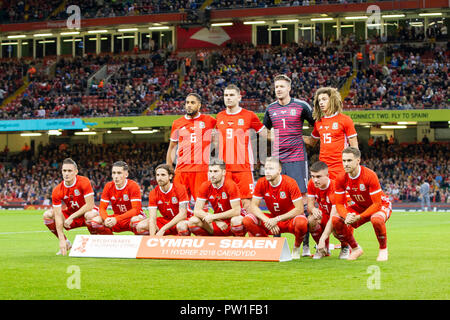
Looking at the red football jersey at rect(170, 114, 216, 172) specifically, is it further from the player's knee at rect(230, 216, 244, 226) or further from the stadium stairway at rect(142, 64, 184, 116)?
the stadium stairway at rect(142, 64, 184, 116)

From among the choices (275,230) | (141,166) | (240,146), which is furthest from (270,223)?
(141,166)

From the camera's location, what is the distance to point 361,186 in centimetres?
934

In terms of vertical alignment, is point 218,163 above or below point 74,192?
above

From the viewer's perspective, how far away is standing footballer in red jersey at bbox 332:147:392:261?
29.7 feet

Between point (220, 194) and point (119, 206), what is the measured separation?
2.10m

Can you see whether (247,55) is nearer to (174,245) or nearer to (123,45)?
(123,45)

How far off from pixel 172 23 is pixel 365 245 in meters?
32.7

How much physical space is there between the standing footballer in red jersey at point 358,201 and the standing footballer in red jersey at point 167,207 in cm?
243

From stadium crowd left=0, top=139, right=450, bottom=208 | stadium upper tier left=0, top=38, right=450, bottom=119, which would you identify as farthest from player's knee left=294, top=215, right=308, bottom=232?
stadium upper tier left=0, top=38, right=450, bottom=119

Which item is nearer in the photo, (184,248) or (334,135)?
(184,248)

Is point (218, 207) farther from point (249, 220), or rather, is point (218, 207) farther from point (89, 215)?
point (89, 215)

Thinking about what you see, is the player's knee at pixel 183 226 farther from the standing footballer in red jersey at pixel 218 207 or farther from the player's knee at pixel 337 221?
the player's knee at pixel 337 221

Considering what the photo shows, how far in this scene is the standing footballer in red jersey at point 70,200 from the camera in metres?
10.9

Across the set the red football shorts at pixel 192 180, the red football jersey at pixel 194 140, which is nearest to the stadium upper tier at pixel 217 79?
the red football jersey at pixel 194 140
